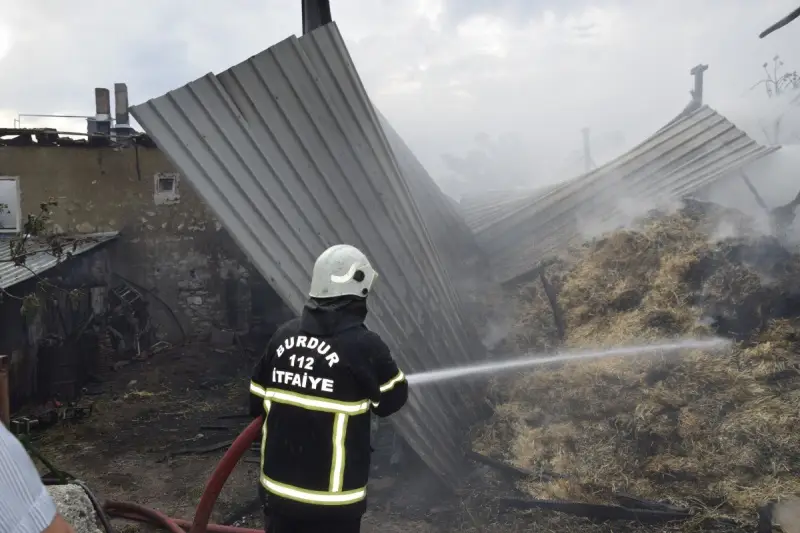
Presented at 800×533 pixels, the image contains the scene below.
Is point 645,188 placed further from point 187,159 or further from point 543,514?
point 187,159

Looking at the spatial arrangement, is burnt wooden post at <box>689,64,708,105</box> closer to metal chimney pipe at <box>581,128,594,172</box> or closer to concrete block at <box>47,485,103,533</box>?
concrete block at <box>47,485,103,533</box>

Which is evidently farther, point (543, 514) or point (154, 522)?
point (543, 514)

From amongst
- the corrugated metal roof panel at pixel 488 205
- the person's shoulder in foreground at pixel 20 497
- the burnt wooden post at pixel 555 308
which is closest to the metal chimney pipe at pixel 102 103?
the corrugated metal roof panel at pixel 488 205

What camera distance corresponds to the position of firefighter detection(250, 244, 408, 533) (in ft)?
7.88

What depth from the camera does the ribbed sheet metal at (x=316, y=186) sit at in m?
3.88

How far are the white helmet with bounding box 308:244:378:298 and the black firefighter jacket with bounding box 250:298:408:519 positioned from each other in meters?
0.10

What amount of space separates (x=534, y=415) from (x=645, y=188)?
3890 millimetres

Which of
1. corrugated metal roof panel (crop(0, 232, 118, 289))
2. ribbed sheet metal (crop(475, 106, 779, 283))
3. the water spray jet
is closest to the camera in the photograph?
the water spray jet

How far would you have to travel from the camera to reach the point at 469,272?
7.54 m

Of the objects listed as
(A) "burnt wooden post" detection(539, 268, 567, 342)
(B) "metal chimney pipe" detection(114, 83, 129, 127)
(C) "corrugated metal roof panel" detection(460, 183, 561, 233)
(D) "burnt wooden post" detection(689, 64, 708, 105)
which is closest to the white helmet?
(A) "burnt wooden post" detection(539, 268, 567, 342)

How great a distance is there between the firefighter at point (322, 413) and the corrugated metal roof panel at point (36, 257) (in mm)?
5684

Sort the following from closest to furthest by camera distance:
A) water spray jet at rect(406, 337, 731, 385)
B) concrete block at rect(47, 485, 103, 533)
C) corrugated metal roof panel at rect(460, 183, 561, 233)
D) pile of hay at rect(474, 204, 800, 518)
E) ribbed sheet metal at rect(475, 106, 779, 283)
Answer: concrete block at rect(47, 485, 103, 533), pile of hay at rect(474, 204, 800, 518), water spray jet at rect(406, 337, 731, 385), ribbed sheet metal at rect(475, 106, 779, 283), corrugated metal roof panel at rect(460, 183, 561, 233)

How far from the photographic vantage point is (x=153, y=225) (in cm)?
1233

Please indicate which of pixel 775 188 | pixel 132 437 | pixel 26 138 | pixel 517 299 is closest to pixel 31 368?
pixel 132 437
